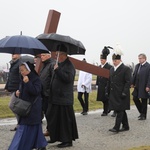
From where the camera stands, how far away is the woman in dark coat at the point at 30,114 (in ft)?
16.2

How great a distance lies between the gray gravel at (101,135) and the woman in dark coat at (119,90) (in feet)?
1.34

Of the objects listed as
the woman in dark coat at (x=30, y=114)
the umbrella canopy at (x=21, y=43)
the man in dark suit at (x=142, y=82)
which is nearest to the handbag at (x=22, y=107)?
the woman in dark coat at (x=30, y=114)

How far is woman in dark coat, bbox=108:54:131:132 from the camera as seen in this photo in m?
6.99

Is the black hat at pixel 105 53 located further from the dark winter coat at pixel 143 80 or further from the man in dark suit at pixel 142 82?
the dark winter coat at pixel 143 80

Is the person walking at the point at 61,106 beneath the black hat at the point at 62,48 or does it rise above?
beneath

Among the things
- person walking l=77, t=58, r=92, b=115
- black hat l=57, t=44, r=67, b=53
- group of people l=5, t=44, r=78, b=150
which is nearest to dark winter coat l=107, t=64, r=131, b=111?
group of people l=5, t=44, r=78, b=150

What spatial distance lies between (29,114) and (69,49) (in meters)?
1.54

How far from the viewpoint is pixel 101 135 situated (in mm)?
6855

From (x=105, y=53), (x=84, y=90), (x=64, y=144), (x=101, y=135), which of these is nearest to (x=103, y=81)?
(x=84, y=90)

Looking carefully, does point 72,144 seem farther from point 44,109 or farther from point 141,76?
point 141,76

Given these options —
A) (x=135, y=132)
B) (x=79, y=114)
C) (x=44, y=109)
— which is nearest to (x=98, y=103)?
(x=79, y=114)

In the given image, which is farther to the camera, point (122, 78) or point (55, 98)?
point (122, 78)

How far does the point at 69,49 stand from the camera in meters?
5.98

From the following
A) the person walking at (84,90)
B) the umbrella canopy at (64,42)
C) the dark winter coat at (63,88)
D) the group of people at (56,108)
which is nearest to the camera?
the group of people at (56,108)
